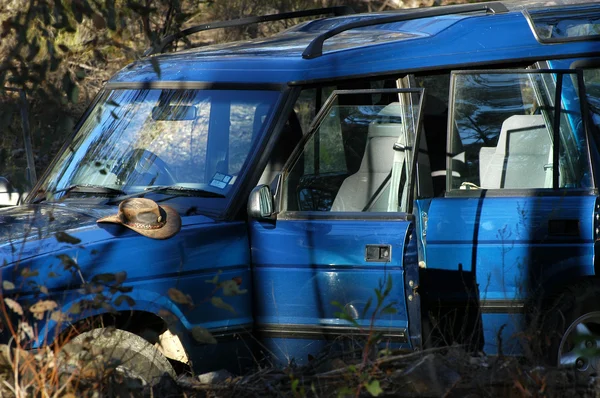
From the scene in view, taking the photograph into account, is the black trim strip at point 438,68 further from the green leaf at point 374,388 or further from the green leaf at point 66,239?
the green leaf at point 374,388

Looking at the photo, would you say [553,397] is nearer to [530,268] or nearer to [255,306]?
[530,268]

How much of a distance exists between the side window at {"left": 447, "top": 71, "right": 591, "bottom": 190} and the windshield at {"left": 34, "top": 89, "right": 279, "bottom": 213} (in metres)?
1.10

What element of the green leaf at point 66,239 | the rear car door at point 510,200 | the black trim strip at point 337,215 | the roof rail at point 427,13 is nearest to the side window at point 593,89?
the rear car door at point 510,200

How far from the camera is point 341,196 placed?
4832mm

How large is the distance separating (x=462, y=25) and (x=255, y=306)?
78.9 inches

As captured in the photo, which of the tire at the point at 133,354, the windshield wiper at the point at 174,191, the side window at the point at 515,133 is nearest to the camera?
the tire at the point at 133,354

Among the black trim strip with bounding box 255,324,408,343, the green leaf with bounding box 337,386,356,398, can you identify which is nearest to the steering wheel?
the black trim strip with bounding box 255,324,408,343

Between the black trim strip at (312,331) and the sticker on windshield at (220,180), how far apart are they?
2.48ft

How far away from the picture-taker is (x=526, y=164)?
16.1 ft

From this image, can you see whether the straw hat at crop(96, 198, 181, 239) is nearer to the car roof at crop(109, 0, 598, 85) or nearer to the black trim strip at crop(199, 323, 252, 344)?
the black trim strip at crop(199, 323, 252, 344)

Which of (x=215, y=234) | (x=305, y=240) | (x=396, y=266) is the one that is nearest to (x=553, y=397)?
(x=396, y=266)

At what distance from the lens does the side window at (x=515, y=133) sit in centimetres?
483

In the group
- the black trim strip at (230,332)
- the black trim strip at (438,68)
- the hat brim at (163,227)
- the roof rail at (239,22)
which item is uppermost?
the roof rail at (239,22)

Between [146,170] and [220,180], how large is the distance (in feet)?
1.45
